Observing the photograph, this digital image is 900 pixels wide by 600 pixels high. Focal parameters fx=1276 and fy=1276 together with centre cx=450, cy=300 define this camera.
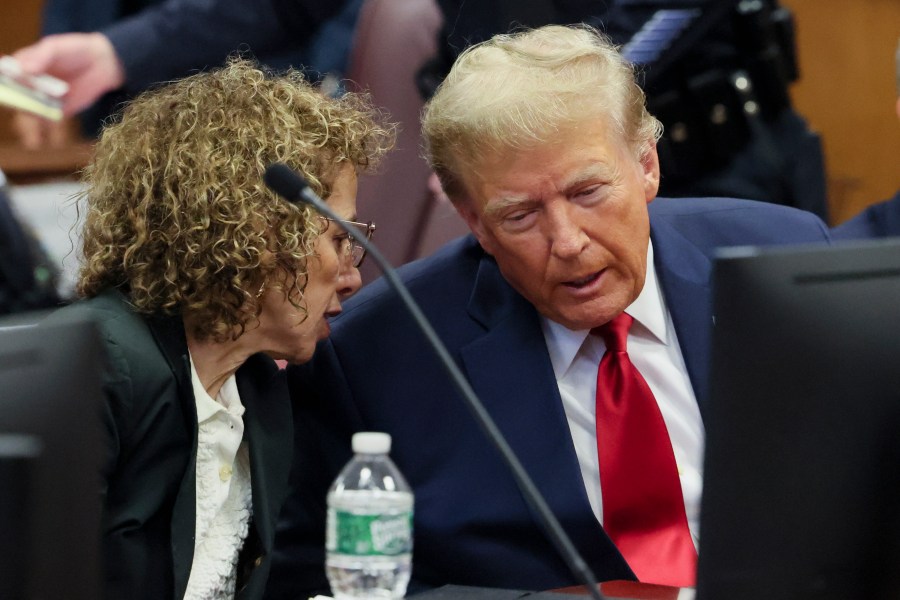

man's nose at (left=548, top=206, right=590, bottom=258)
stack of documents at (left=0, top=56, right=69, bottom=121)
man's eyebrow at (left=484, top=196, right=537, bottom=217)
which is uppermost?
stack of documents at (left=0, top=56, right=69, bottom=121)

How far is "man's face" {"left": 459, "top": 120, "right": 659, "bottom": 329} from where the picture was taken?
68.3 inches

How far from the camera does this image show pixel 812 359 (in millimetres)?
1005

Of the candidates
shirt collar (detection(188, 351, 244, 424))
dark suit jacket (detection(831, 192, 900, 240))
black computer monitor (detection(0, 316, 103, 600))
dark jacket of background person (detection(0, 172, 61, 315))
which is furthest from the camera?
dark jacket of background person (detection(0, 172, 61, 315))

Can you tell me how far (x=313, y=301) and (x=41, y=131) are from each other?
1.54 metres

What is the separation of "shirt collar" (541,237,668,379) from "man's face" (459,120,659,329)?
0.12ft

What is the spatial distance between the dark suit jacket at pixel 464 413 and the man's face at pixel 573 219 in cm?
10

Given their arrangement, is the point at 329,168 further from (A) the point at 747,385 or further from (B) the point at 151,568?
(A) the point at 747,385

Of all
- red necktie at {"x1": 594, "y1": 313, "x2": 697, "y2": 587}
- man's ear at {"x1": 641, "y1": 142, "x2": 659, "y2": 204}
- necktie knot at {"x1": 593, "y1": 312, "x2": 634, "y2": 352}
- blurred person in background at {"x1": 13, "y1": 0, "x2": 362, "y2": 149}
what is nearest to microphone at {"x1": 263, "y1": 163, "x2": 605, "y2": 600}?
red necktie at {"x1": 594, "y1": 313, "x2": 697, "y2": 587}

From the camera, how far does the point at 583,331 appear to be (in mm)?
1846

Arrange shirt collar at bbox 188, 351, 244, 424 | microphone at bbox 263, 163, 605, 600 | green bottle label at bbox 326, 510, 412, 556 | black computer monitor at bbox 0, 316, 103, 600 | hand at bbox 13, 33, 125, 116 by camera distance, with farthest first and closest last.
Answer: hand at bbox 13, 33, 125, 116, shirt collar at bbox 188, 351, 244, 424, green bottle label at bbox 326, 510, 412, 556, microphone at bbox 263, 163, 605, 600, black computer monitor at bbox 0, 316, 103, 600

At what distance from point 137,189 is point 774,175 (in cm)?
156

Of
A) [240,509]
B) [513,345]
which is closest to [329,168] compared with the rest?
[513,345]

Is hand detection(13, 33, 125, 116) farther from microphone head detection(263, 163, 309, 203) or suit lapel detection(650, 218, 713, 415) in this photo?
microphone head detection(263, 163, 309, 203)

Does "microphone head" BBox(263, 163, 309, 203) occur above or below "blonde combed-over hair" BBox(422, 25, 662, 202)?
above
